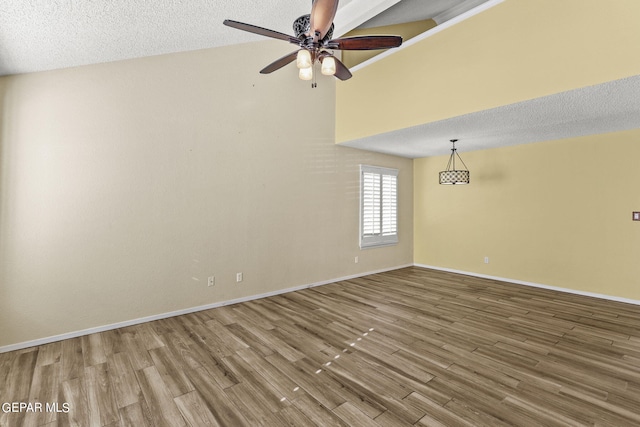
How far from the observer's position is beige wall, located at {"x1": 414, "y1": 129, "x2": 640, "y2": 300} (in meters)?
4.25

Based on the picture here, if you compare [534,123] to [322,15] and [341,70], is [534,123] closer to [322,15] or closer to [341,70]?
[341,70]

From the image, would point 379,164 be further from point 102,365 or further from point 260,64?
point 102,365

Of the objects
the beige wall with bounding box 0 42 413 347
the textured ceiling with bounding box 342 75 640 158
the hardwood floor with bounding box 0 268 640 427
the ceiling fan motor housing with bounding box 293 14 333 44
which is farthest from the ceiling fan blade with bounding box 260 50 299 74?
the hardwood floor with bounding box 0 268 640 427

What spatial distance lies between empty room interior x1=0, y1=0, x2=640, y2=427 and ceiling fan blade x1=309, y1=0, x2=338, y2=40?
3cm

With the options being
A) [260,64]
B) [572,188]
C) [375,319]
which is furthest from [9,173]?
[572,188]

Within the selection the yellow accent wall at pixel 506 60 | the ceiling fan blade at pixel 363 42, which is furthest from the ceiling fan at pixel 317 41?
the yellow accent wall at pixel 506 60

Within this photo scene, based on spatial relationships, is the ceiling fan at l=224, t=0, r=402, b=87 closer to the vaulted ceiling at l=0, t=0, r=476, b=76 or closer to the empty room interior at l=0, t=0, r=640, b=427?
the empty room interior at l=0, t=0, r=640, b=427

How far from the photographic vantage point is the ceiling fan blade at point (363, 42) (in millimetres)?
2488

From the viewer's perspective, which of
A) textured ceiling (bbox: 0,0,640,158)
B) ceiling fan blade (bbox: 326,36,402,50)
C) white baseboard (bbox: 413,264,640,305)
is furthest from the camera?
white baseboard (bbox: 413,264,640,305)

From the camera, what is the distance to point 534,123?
3848 millimetres

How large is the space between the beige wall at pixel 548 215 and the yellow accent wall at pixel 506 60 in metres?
2.50

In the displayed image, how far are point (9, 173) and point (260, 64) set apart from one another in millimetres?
3190

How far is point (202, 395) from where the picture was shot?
6.91 feet

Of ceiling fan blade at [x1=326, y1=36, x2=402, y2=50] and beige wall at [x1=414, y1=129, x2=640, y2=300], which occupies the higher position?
ceiling fan blade at [x1=326, y1=36, x2=402, y2=50]
